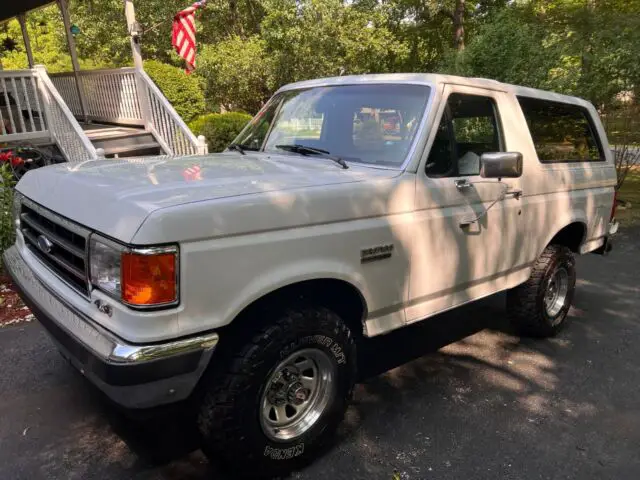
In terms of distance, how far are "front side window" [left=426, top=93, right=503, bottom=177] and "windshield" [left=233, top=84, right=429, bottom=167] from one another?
0.20 metres

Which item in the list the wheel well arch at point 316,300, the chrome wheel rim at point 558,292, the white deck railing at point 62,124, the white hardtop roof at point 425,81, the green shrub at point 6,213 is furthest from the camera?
the white deck railing at point 62,124

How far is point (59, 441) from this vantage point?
9.64 feet

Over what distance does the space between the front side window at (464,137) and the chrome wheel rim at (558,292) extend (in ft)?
4.89

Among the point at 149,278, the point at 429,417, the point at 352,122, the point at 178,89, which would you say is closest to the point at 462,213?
the point at 352,122

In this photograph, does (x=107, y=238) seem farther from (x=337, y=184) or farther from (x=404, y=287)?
(x=404, y=287)

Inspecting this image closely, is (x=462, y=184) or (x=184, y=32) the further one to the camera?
(x=184, y=32)

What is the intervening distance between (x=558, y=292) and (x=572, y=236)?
1.72ft

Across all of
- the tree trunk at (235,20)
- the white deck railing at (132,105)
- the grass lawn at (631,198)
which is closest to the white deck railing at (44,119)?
the white deck railing at (132,105)

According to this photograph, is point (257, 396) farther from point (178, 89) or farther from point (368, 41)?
point (368, 41)

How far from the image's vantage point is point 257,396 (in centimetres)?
244

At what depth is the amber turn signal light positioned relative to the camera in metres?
2.06

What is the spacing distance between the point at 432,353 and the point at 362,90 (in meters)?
2.12

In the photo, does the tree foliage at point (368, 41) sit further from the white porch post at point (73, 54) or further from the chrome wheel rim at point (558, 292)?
the chrome wheel rim at point (558, 292)

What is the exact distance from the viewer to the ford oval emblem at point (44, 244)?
2.73m
